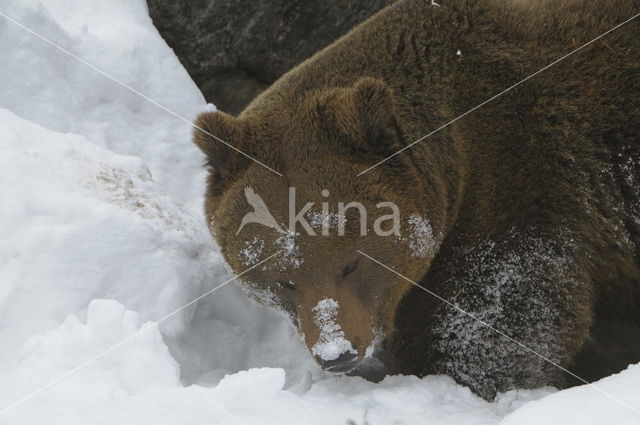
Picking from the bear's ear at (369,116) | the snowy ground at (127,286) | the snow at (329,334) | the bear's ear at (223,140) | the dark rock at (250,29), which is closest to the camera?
the snowy ground at (127,286)

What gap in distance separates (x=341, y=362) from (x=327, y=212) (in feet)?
2.31

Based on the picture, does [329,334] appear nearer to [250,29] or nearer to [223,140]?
[223,140]

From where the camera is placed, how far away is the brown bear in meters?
3.64

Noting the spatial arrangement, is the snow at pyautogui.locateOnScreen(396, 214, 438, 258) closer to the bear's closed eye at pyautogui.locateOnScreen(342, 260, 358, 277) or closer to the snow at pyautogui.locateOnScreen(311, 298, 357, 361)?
the bear's closed eye at pyautogui.locateOnScreen(342, 260, 358, 277)

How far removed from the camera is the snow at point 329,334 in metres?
3.37

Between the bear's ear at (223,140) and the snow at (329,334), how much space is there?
87cm

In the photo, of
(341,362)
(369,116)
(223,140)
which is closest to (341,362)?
(341,362)

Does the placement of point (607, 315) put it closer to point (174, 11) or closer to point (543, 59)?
point (543, 59)

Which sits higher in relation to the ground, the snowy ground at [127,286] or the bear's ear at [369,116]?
the bear's ear at [369,116]

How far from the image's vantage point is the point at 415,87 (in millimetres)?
3949

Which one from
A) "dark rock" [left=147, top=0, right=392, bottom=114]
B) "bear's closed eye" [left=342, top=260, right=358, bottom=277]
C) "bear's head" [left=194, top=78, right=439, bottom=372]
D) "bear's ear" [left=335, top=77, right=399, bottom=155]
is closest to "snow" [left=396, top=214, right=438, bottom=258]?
"bear's head" [left=194, top=78, right=439, bottom=372]

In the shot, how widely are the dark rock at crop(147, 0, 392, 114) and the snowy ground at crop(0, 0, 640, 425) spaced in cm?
45

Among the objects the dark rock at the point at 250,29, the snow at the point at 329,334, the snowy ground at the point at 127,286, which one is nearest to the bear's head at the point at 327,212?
the snow at the point at 329,334

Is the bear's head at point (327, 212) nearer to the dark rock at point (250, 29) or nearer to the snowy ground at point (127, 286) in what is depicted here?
the snowy ground at point (127, 286)
